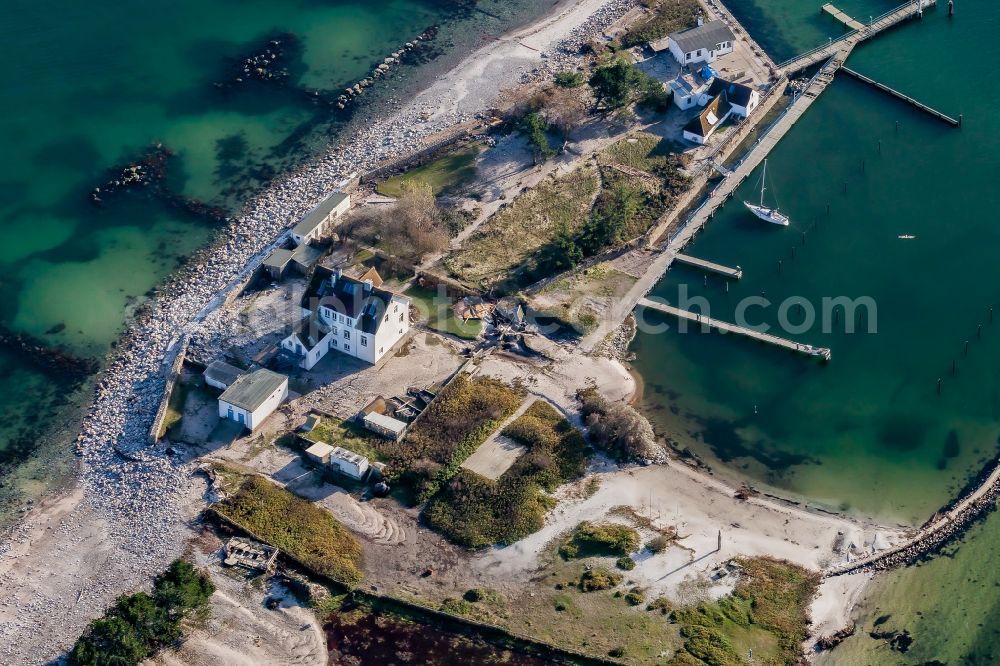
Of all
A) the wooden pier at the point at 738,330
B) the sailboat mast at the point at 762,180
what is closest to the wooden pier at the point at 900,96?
the sailboat mast at the point at 762,180

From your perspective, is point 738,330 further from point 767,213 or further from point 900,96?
point 900,96

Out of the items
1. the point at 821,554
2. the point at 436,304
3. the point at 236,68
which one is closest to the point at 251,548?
the point at 436,304

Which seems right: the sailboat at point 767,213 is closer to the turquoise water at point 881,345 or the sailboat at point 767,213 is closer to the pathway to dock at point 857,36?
the turquoise water at point 881,345

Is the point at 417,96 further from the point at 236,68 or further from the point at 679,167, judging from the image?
the point at 679,167

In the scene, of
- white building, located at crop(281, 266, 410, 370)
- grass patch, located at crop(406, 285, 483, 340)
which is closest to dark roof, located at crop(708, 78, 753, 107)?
grass patch, located at crop(406, 285, 483, 340)

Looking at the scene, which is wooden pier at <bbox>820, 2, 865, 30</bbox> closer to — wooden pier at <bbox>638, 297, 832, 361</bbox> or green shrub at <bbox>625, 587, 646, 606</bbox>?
wooden pier at <bbox>638, 297, 832, 361</bbox>

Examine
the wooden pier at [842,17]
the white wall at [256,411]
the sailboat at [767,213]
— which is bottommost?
the white wall at [256,411]
